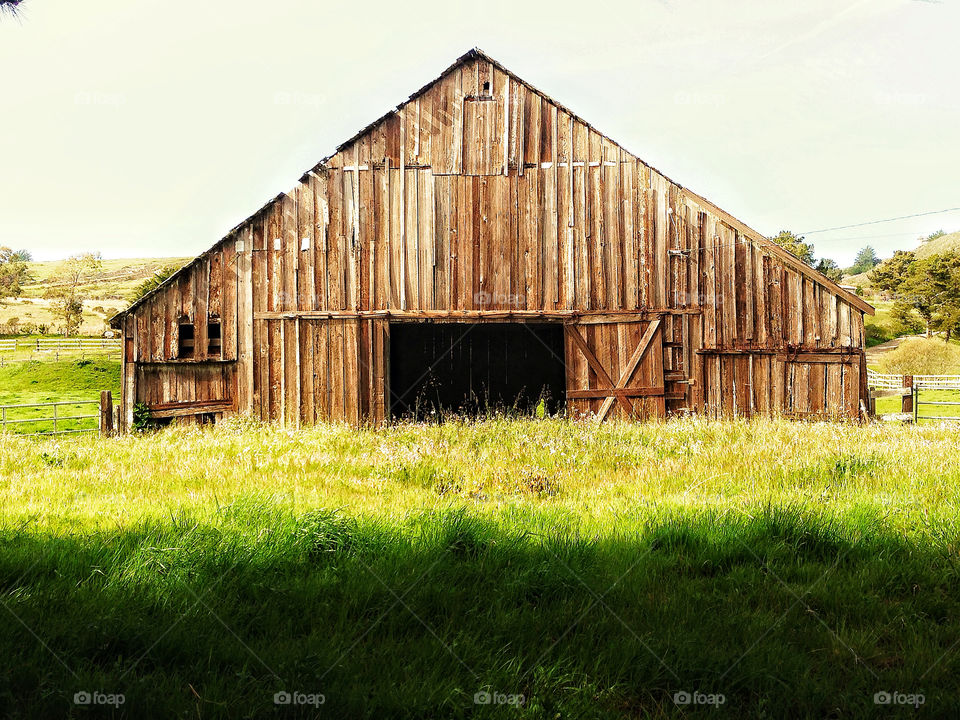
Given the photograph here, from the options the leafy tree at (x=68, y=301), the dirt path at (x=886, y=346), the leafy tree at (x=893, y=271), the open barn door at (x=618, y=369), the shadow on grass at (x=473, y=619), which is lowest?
the shadow on grass at (x=473, y=619)

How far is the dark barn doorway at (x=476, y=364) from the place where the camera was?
19.6 m

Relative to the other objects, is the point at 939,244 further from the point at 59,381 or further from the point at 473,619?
the point at 473,619

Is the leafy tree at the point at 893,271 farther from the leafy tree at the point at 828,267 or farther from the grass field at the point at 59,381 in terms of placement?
the grass field at the point at 59,381

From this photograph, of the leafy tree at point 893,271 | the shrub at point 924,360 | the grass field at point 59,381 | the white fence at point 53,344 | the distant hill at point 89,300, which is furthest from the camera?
the leafy tree at point 893,271

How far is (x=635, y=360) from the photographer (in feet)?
42.4

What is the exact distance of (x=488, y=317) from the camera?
505 inches

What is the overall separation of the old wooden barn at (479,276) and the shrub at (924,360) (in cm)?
3469

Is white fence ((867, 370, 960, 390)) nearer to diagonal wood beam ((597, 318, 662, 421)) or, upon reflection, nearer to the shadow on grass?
diagonal wood beam ((597, 318, 662, 421))

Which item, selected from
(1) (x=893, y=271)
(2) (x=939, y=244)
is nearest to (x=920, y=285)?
(1) (x=893, y=271)

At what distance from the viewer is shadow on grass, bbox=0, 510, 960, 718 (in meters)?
2.83

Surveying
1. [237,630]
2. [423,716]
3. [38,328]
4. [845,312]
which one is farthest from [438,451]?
[38,328]

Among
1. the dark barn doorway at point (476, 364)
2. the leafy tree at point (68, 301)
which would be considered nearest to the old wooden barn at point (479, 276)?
the dark barn doorway at point (476, 364)

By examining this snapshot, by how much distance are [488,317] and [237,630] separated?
9.89 meters

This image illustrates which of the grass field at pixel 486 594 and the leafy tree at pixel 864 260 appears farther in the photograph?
the leafy tree at pixel 864 260
